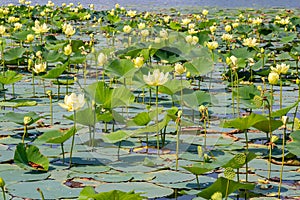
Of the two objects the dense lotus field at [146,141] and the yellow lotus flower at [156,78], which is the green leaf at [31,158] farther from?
the yellow lotus flower at [156,78]

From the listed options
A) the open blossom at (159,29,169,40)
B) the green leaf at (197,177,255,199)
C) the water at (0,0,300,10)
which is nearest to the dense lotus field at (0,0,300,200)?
the green leaf at (197,177,255,199)

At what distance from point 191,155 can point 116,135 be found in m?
0.34

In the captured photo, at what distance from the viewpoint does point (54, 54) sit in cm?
462

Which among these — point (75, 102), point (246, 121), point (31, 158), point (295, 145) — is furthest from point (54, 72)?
point (295, 145)

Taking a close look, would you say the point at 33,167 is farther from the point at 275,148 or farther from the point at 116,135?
the point at 275,148

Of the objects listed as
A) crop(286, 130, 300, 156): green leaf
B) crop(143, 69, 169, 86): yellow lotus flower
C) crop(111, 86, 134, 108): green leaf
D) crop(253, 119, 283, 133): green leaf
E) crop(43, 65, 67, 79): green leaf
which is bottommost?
crop(286, 130, 300, 156): green leaf

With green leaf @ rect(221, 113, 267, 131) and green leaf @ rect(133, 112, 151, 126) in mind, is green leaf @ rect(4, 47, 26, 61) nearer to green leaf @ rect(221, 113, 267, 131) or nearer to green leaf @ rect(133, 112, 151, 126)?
green leaf @ rect(133, 112, 151, 126)

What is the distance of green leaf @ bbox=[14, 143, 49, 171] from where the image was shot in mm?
2559

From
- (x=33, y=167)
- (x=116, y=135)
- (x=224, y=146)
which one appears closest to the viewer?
(x=33, y=167)

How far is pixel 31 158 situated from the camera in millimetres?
2596

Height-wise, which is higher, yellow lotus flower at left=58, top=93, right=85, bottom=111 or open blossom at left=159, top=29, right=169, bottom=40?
open blossom at left=159, top=29, right=169, bottom=40

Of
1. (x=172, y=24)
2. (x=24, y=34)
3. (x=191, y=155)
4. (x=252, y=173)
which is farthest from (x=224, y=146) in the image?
(x=172, y=24)

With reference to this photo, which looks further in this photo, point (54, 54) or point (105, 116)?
point (54, 54)

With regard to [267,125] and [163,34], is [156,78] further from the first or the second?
[163,34]
